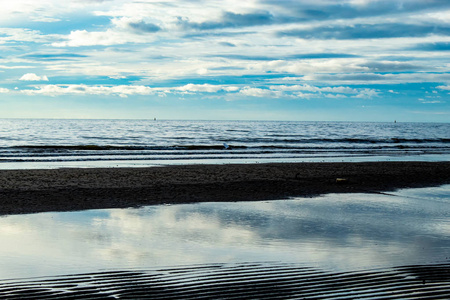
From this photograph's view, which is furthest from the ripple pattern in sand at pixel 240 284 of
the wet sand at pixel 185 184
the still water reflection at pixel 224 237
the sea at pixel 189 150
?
the sea at pixel 189 150

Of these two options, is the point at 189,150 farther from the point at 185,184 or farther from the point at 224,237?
the point at 224,237

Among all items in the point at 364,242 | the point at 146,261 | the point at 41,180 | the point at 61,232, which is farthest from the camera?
the point at 41,180

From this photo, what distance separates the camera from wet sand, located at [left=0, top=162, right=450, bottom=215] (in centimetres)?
1268

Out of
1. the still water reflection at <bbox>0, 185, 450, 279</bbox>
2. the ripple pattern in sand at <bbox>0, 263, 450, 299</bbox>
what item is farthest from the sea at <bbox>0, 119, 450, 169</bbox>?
the ripple pattern in sand at <bbox>0, 263, 450, 299</bbox>

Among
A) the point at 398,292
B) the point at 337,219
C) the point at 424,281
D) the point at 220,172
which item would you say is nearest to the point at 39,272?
the point at 398,292

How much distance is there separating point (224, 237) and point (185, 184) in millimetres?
7949

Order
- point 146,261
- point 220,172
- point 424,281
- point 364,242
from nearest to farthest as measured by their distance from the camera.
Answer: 1. point 424,281
2. point 146,261
3. point 364,242
4. point 220,172

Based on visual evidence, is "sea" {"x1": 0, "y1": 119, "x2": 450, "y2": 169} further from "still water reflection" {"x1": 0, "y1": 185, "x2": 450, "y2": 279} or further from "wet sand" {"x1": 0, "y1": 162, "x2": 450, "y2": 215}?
"still water reflection" {"x1": 0, "y1": 185, "x2": 450, "y2": 279}

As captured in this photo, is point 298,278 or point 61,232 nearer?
point 298,278

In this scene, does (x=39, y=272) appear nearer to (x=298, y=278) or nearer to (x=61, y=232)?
(x=61, y=232)

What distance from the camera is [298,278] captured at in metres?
6.18

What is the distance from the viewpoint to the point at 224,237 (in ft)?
27.7

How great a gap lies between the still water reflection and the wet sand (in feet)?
→ 4.73

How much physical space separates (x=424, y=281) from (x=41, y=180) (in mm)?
13603
